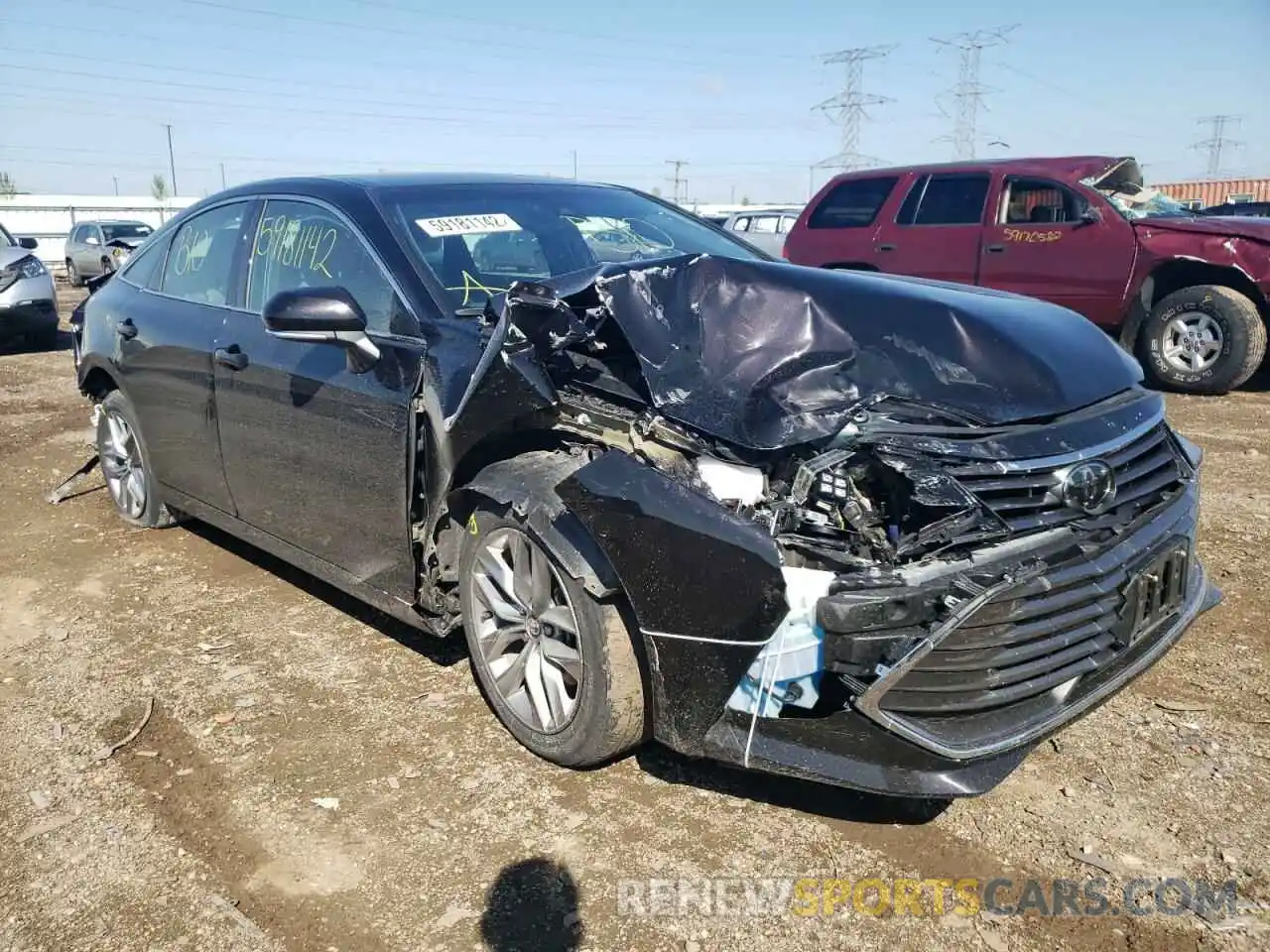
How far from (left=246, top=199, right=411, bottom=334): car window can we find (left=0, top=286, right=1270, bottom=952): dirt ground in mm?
1298

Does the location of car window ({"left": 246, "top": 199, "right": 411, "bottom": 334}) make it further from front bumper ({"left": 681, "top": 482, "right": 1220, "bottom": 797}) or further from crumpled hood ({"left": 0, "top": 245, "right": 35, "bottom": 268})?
crumpled hood ({"left": 0, "top": 245, "right": 35, "bottom": 268})

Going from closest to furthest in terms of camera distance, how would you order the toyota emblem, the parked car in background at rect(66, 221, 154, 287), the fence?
the toyota emblem
the parked car in background at rect(66, 221, 154, 287)
the fence

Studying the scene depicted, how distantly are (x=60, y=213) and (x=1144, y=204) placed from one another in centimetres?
3794

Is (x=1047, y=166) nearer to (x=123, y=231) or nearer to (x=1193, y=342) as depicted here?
(x=1193, y=342)

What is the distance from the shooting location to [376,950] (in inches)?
87.9

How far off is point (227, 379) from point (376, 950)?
2.41m

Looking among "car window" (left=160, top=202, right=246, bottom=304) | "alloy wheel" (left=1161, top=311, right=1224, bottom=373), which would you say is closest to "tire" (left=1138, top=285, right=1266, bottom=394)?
"alloy wheel" (left=1161, top=311, right=1224, bottom=373)

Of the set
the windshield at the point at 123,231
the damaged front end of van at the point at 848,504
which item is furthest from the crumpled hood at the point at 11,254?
the windshield at the point at 123,231

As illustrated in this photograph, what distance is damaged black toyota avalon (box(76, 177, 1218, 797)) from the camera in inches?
89.5

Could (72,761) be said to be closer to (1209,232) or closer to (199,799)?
(199,799)

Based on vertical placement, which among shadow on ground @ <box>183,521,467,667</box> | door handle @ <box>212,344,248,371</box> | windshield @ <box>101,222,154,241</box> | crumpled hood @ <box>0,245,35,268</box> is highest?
door handle @ <box>212,344,248,371</box>

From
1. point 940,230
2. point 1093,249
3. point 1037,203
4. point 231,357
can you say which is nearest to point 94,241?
point 940,230

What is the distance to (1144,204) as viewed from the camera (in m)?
8.66

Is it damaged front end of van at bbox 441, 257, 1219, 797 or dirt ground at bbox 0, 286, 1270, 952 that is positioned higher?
damaged front end of van at bbox 441, 257, 1219, 797
